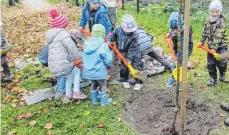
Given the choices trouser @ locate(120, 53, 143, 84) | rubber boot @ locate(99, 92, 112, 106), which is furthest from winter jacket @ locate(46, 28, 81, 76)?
trouser @ locate(120, 53, 143, 84)

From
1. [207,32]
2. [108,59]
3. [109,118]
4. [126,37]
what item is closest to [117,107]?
[109,118]

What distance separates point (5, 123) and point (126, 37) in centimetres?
233

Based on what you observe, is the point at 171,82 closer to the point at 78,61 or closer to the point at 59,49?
the point at 78,61

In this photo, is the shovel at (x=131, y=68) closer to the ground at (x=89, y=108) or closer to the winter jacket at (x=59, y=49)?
the ground at (x=89, y=108)

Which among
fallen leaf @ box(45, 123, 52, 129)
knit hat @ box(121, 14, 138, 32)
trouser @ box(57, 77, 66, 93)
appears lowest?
fallen leaf @ box(45, 123, 52, 129)

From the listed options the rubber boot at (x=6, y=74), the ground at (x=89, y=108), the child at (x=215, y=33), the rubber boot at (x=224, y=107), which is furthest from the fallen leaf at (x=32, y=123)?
the child at (x=215, y=33)

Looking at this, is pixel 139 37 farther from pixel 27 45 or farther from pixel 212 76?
pixel 27 45

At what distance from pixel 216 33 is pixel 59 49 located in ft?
8.28

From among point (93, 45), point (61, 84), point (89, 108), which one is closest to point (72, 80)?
point (61, 84)

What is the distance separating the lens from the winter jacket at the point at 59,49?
5.18m

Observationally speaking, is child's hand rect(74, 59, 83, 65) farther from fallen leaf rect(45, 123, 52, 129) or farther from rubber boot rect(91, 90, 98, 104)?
fallen leaf rect(45, 123, 52, 129)

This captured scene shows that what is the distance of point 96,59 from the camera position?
5078mm

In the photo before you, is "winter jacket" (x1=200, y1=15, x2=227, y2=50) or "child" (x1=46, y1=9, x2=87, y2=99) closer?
"child" (x1=46, y1=9, x2=87, y2=99)

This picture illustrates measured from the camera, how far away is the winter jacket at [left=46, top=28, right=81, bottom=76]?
Result: 5180 millimetres
